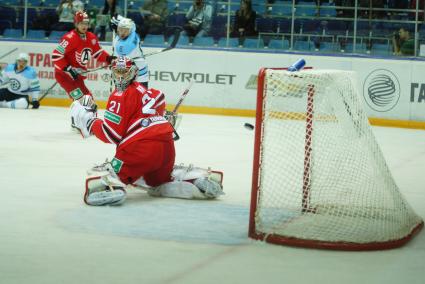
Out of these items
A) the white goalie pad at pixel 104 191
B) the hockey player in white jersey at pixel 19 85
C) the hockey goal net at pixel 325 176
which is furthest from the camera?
the hockey player in white jersey at pixel 19 85

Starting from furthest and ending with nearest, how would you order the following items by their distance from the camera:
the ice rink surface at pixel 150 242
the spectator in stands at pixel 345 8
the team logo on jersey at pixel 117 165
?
1. the spectator in stands at pixel 345 8
2. the team logo on jersey at pixel 117 165
3. the ice rink surface at pixel 150 242

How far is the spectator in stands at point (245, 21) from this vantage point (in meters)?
12.2

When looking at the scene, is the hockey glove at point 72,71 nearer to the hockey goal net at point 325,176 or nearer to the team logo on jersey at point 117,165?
the team logo on jersey at point 117,165

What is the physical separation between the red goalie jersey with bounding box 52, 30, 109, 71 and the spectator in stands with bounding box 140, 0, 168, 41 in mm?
2636

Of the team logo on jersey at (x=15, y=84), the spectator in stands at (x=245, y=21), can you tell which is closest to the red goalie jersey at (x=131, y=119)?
the spectator in stands at (x=245, y=21)

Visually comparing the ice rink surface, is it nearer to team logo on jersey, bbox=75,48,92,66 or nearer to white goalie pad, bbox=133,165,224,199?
white goalie pad, bbox=133,165,224,199

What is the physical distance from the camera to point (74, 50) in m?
10.0

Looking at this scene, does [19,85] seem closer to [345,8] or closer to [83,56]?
[83,56]

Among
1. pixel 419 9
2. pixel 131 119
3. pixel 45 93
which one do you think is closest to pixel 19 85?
pixel 45 93

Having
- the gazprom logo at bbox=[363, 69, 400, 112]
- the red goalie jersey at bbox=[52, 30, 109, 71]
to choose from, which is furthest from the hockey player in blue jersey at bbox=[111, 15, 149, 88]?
the gazprom logo at bbox=[363, 69, 400, 112]

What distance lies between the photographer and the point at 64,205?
554cm

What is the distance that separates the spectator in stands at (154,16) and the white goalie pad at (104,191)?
734 centimetres

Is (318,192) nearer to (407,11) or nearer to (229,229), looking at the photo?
(229,229)

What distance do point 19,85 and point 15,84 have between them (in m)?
0.06
